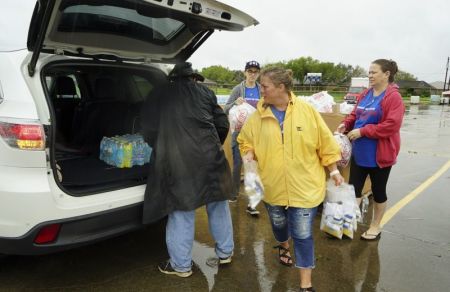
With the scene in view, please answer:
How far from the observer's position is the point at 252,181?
2826 mm

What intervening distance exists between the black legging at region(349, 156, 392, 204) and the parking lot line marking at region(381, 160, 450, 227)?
0.64 m

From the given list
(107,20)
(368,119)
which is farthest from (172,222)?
(368,119)

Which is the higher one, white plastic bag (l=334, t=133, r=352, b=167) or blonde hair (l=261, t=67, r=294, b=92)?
blonde hair (l=261, t=67, r=294, b=92)

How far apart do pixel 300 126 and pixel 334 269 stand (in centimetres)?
136

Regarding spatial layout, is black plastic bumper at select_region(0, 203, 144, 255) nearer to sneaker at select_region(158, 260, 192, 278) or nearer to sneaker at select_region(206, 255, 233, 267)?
sneaker at select_region(158, 260, 192, 278)

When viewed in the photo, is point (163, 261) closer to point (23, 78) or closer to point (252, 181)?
point (252, 181)

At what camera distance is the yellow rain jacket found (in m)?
2.65

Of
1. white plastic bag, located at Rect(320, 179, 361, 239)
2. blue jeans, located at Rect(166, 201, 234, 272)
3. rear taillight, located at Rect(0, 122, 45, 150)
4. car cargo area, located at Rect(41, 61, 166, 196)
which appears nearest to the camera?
rear taillight, located at Rect(0, 122, 45, 150)

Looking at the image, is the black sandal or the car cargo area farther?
the car cargo area

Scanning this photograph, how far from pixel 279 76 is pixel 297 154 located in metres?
0.54

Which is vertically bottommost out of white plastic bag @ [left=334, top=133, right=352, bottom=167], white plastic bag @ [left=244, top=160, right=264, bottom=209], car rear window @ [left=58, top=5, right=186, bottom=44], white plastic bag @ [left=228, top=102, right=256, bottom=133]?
white plastic bag @ [left=244, top=160, right=264, bottom=209]

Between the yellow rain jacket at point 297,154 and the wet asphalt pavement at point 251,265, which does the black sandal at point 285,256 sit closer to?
the wet asphalt pavement at point 251,265

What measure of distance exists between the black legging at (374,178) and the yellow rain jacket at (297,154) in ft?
3.78

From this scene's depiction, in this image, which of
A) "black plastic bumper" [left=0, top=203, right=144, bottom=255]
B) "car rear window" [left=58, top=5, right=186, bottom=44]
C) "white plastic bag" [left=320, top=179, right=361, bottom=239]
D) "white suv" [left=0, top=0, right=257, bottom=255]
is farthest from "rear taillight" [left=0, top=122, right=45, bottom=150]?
"white plastic bag" [left=320, top=179, right=361, bottom=239]
